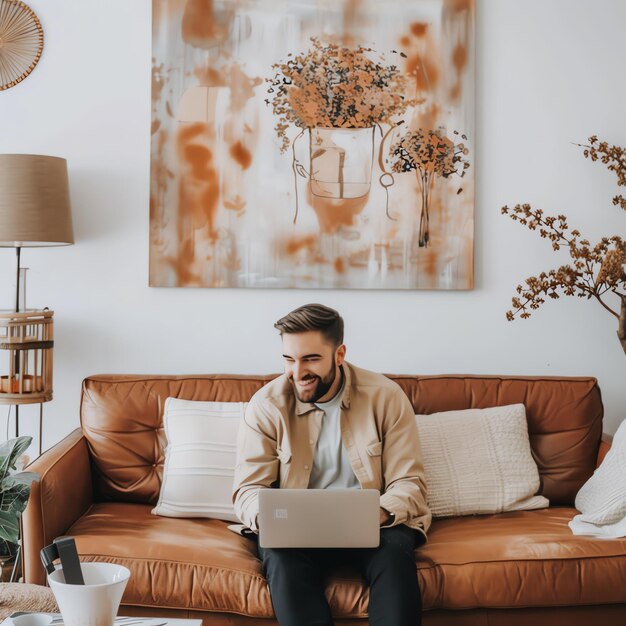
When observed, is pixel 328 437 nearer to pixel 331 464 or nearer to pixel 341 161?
pixel 331 464

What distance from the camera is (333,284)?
119 inches

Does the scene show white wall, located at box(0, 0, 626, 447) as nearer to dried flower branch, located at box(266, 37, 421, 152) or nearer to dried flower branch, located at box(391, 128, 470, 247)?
dried flower branch, located at box(391, 128, 470, 247)

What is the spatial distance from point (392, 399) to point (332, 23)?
156 centimetres

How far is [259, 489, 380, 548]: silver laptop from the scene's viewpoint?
1896 millimetres

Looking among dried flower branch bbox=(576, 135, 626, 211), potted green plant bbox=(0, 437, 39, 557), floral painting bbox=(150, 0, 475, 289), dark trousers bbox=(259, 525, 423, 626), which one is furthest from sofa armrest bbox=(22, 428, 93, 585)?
dried flower branch bbox=(576, 135, 626, 211)

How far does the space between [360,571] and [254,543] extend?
15.2 inches

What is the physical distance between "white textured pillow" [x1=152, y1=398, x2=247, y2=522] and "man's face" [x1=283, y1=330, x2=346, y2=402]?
42 cm

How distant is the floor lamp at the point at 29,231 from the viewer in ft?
8.85

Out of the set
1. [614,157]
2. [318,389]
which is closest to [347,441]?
[318,389]

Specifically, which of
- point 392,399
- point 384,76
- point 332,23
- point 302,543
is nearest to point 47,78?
point 332,23

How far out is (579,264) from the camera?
2.78 meters

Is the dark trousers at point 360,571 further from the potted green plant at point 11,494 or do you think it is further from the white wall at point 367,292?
the white wall at point 367,292

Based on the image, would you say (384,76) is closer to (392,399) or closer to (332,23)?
(332,23)

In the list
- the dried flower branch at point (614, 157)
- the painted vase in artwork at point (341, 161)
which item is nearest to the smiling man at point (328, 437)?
the painted vase in artwork at point (341, 161)
